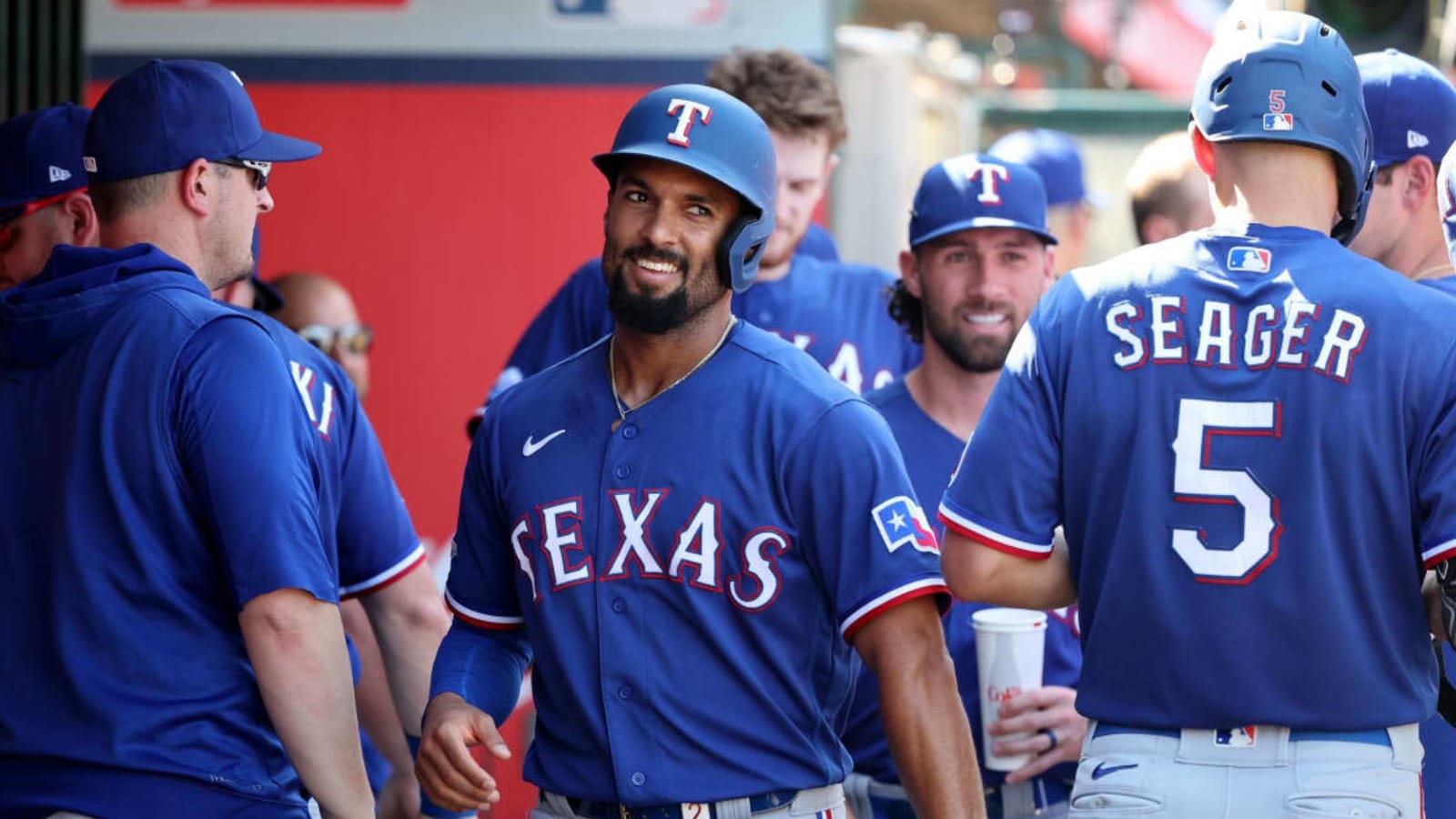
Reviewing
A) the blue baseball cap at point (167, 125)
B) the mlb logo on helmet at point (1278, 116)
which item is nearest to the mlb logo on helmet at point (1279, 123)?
the mlb logo on helmet at point (1278, 116)

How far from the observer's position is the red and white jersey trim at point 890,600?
288cm

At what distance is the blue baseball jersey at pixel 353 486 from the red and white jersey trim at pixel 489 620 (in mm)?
499

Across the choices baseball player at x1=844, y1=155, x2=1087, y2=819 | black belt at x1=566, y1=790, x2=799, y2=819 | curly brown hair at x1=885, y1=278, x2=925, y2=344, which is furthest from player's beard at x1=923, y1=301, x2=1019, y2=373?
black belt at x1=566, y1=790, x2=799, y2=819

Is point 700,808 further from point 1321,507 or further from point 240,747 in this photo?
point 1321,507

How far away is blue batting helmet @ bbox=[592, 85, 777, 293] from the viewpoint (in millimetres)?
3033

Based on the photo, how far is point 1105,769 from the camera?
2863mm

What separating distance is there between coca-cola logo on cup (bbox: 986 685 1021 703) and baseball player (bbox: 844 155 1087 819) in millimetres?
10

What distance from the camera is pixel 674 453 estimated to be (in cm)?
299

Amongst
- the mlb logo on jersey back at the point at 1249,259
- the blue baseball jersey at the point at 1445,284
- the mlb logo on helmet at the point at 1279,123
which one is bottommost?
the blue baseball jersey at the point at 1445,284

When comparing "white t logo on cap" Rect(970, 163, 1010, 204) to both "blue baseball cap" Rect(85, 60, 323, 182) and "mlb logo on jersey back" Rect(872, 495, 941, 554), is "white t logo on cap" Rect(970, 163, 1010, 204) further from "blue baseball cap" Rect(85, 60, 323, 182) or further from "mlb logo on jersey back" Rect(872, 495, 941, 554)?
"blue baseball cap" Rect(85, 60, 323, 182)

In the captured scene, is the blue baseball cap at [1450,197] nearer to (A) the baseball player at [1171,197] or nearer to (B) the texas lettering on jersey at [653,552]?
(B) the texas lettering on jersey at [653,552]

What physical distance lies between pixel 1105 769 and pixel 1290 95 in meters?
1.08

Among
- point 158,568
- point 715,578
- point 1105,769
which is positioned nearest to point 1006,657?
point 1105,769

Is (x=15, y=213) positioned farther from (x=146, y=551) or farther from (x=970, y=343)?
(x=970, y=343)
